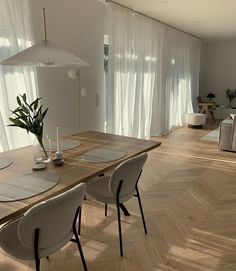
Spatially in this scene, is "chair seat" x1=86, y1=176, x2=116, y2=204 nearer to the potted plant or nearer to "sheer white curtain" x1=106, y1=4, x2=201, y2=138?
the potted plant

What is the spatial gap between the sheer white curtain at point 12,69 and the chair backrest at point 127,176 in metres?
1.56

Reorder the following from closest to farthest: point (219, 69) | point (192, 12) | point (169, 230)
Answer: point (169, 230) < point (192, 12) < point (219, 69)

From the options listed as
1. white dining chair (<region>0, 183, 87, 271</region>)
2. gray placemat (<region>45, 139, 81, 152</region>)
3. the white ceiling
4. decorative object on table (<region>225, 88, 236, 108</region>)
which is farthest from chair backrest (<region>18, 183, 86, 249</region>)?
decorative object on table (<region>225, 88, 236, 108</region>)

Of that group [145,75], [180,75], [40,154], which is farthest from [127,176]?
[180,75]

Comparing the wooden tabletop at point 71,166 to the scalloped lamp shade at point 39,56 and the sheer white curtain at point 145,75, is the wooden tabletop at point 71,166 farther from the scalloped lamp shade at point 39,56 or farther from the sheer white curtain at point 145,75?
the sheer white curtain at point 145,75

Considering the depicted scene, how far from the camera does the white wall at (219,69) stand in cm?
870

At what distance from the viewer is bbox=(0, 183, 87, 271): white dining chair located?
4.15 ft

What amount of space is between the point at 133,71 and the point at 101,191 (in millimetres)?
3270

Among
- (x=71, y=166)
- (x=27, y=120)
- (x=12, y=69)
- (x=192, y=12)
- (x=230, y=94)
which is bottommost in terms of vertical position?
(x=71, y=166)

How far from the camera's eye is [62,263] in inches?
77.7

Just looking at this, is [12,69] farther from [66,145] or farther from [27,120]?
[27,120]

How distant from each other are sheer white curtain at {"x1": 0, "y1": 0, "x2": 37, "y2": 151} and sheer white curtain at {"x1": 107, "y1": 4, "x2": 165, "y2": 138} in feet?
5.44

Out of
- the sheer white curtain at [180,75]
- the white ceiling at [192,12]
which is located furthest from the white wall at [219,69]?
the white ceiling at [192,12]

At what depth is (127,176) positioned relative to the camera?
6.31 feet
